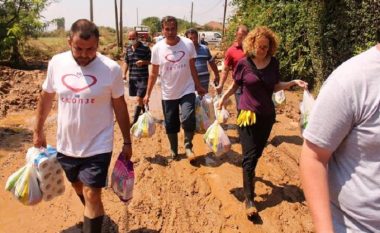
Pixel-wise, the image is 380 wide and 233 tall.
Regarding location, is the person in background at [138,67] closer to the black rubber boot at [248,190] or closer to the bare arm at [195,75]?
the bare arm at [195,75]

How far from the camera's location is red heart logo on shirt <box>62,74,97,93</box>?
3617 mm

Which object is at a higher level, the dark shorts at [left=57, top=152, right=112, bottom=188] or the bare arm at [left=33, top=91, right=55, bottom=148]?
the bare arm at [left=33, top=91, right=55, bottom=148]

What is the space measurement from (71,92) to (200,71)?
14.3 ft

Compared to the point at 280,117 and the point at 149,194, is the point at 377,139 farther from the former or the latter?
the point at 280,117

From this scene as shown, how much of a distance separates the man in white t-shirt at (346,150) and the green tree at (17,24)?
61.1 feet

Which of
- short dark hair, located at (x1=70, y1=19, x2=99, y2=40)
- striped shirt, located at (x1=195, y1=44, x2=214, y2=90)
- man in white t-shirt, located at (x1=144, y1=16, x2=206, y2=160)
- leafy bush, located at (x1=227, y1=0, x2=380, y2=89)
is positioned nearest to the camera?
short dark hair, located at (x1=70, y1=19, x2=99, y2=40)

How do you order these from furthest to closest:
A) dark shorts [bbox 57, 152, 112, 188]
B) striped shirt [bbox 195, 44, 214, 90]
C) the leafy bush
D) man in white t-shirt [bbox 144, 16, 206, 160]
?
the leafy bush
striped shirt [bbox 195, 44, 214, 90]
man in white t-shirt [bbox 144, 16, 206, 160]
dark shorts [bbox 57, 152, 112, 188]

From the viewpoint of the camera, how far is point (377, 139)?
172 centimetres

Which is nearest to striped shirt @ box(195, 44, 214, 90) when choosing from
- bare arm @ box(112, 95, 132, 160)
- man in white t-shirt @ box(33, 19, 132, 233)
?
bare arm @ box(112, 95, 132, 160)

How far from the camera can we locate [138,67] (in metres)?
8.39

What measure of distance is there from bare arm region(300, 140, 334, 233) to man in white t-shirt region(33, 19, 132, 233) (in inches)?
86.9

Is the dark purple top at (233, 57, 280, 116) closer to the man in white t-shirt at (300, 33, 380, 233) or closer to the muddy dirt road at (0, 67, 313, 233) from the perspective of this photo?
the muddy dirt road at (0, 67, 313, 233)

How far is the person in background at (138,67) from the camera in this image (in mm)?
8320

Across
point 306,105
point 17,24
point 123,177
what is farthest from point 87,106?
point 17,24
